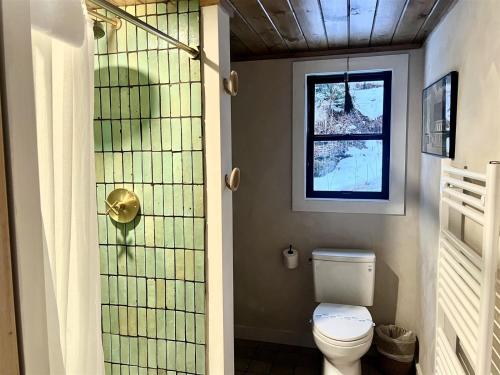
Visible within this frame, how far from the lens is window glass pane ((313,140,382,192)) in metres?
2.75

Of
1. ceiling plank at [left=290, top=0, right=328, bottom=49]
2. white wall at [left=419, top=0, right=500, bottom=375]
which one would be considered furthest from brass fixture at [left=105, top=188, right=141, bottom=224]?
white wall at [left=419, top=0, right=500, bottom=375]

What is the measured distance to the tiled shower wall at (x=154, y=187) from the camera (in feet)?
5.39

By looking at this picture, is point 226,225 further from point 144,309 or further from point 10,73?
point 10,73

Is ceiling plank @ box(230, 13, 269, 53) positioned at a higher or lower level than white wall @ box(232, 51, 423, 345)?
higher

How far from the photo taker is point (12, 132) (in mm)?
539

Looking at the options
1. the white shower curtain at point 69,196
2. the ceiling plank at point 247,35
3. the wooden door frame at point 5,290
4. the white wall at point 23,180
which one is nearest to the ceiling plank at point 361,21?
the ceiling plank at point 247,35

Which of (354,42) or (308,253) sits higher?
(354,42)

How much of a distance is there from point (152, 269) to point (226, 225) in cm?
40

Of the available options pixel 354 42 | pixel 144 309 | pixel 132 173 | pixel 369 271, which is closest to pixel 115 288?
pixel 144 309

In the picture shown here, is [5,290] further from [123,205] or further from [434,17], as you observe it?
[434,17]

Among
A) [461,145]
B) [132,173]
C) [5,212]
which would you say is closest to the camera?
[5,212]

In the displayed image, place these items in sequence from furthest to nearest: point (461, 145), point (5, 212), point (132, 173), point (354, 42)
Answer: point (354, 42) → point (132, 173) → point (461, 145) → point (5, 212)

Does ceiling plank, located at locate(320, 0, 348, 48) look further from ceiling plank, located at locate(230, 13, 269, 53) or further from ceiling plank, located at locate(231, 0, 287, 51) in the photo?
ceiling plank, located at locate(230, 13, 269, 53)

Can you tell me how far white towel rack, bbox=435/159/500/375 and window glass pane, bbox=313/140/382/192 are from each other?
109 cm
